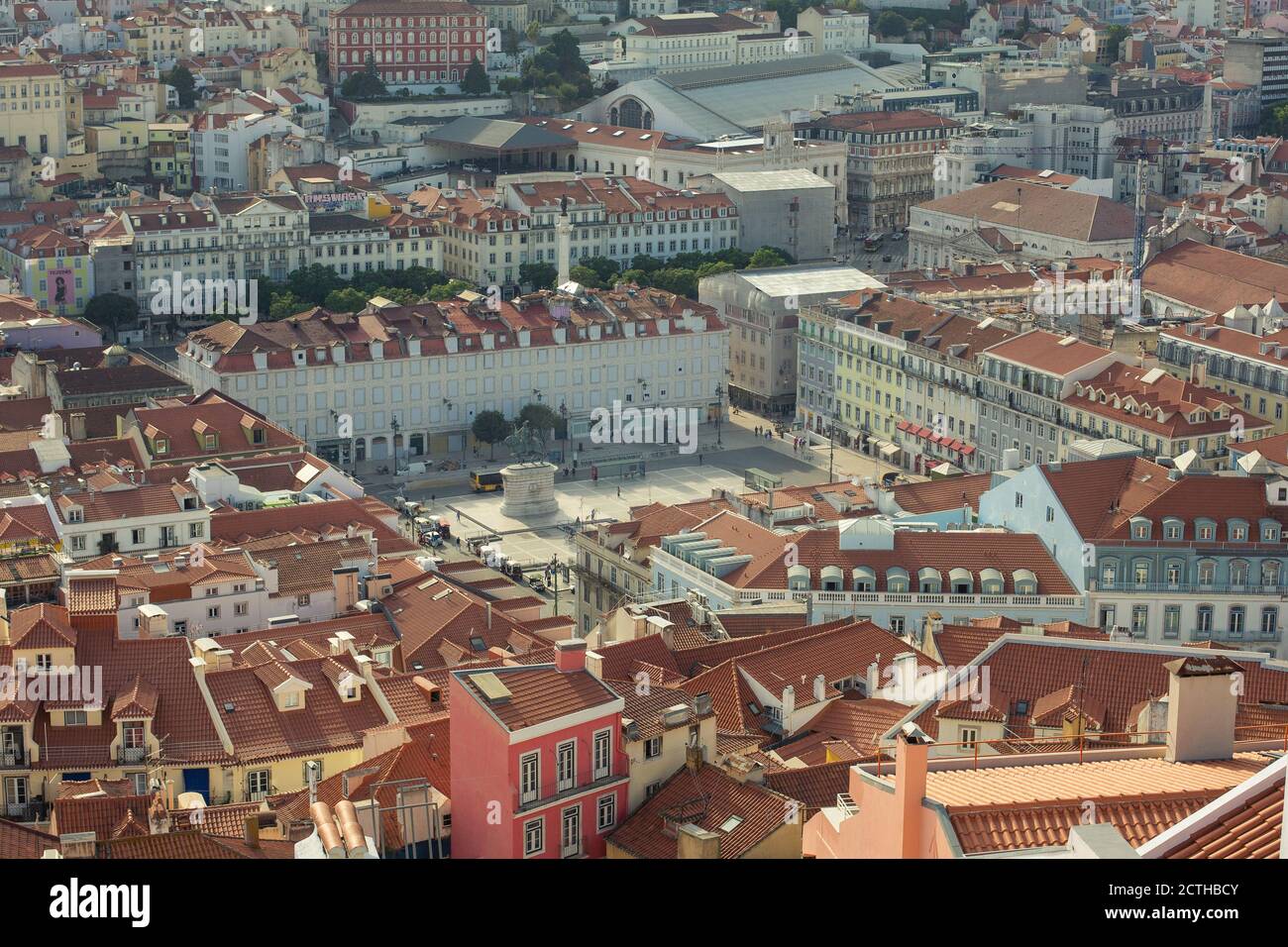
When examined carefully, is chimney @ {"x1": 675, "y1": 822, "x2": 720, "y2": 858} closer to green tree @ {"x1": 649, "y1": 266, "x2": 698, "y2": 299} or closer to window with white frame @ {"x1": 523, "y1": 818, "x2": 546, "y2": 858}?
window with white frame @ {"x1": 523, "y1": 818, "x2": 546, "y2": 858}

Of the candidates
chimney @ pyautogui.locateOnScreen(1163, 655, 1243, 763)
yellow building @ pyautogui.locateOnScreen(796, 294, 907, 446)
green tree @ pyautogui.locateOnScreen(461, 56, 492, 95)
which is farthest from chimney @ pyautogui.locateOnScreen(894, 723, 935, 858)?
green tree @ pyautogui.locateOnScreen(461, 56, 492, 95)

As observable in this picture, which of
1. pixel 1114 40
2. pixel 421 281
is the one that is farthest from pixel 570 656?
pixel 1114 40

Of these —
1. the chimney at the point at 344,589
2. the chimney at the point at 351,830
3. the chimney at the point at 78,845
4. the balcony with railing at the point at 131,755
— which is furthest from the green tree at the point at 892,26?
the chimney at the point at 78,845

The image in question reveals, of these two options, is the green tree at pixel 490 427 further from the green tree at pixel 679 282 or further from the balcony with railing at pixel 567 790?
the balcony with railing at pixel 567 790
